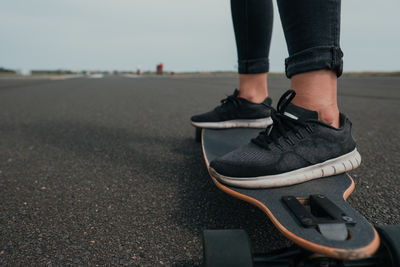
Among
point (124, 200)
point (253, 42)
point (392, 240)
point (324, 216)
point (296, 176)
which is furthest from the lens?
point (253, 42)

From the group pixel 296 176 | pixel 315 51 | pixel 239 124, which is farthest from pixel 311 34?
pixel 239 124

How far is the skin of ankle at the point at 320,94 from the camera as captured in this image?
2.83ft

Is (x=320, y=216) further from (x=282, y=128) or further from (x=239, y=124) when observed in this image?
(x=239, y=124)

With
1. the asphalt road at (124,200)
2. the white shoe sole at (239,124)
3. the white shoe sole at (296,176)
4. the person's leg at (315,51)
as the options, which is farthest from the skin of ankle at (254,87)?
the white shoe sole at (296,176)

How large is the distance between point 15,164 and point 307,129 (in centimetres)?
154

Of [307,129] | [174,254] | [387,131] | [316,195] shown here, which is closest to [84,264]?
[174,254]

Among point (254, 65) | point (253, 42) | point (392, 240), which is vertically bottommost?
point (392, 240)

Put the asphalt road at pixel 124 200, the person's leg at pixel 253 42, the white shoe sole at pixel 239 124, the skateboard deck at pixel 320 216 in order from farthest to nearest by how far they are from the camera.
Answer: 1. the white shoe sole at pixel 239 124
2. the person's leg at pixel 253 42
3. the asphalt road at pixel 124 200
4. the skateboard deck at pixel 320 216

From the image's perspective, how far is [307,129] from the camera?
0.85m

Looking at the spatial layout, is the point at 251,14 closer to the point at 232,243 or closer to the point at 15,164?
the point at 232,243

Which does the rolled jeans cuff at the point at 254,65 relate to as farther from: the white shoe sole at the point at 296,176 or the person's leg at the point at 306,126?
the white shoe sole at the point at 296,176

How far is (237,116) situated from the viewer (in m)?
1.54

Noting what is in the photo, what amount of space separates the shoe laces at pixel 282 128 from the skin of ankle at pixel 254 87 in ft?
2.10

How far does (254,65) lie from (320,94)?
2.27 feet
